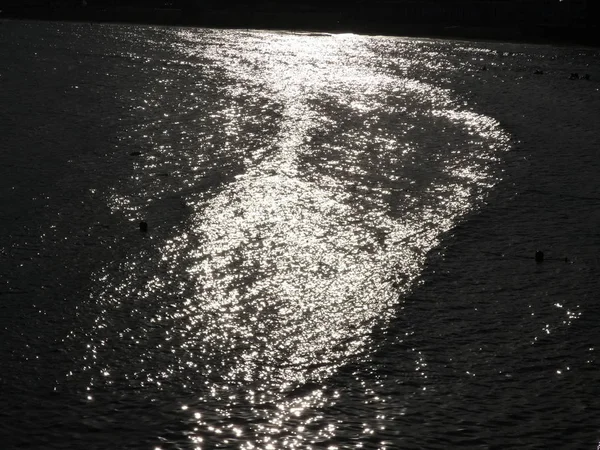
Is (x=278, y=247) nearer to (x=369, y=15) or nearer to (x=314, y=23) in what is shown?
(x=314, y=23)

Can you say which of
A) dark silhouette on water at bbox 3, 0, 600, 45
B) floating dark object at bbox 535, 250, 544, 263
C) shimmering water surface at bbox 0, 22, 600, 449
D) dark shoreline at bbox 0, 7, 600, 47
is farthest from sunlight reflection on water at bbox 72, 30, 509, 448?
dark silhouette on water at bbox 3, 0, 600, 45

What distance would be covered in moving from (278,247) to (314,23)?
31771mm

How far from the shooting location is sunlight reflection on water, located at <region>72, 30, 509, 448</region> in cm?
577

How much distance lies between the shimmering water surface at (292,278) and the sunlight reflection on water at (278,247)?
2cm

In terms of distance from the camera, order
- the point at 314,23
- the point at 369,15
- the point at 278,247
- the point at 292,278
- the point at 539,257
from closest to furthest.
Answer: the point at 292,278
the point at 539,257
the point at 278,247
the point at 314,23
the point at 369,15

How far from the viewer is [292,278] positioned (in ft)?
24.6

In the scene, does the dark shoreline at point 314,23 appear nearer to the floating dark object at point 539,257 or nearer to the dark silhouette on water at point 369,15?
the dark silhouette on water at point 369,15

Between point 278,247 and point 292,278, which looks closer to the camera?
point 292,278

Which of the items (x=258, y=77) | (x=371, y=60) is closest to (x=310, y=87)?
(x=258, y=77)

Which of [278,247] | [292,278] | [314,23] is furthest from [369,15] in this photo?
→ [292,278]

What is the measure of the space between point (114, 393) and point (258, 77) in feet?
48.0

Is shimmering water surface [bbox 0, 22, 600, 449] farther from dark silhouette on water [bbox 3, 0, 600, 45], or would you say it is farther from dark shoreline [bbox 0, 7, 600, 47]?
dark silhouette on water [bbox 3, 0, 600, 45]

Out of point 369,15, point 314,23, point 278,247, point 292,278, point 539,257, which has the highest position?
point 369,15

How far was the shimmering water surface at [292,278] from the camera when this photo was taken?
5.37 metres
